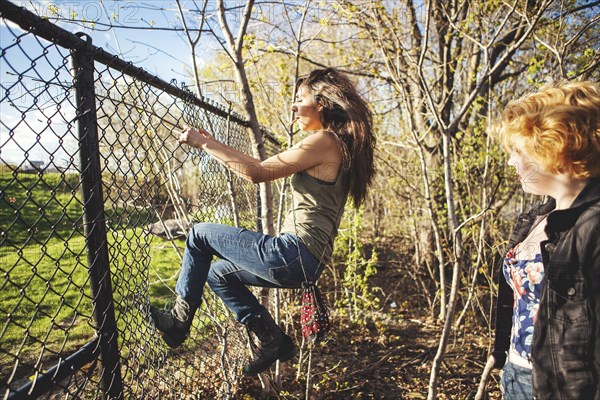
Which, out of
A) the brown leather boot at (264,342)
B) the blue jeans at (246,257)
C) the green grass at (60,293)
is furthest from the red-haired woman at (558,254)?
the green grass at (60,293)

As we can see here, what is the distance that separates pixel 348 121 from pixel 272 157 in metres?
0.50

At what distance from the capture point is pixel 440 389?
12.1 feet

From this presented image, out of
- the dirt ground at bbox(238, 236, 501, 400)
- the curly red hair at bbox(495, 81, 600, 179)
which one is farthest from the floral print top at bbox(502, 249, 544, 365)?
the dirt ground at bbox(238, 236, 501, 400)

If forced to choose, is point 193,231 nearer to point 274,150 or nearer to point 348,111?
point 348,111

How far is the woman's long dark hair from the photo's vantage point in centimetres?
221

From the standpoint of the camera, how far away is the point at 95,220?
1.66 m

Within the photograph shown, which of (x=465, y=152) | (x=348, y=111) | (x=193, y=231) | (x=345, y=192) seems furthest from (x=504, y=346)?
(x=465, y=152)

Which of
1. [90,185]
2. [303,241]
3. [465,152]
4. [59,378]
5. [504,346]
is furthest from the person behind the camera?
[465,152]

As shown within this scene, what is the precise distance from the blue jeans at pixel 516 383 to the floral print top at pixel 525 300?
0.05 metres

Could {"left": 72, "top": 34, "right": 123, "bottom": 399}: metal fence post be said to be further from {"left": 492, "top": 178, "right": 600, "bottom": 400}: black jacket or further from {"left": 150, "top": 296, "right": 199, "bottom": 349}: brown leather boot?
{"left": 492, "top": 178, "right": 600, "bottom": 400}: black jacket

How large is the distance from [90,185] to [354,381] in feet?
10.2

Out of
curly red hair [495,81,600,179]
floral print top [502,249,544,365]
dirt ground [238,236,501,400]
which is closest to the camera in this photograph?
curly red hair [495,81,600,179]

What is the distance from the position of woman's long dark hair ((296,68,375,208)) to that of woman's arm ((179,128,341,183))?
0.10 metres

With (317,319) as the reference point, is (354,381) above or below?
below
